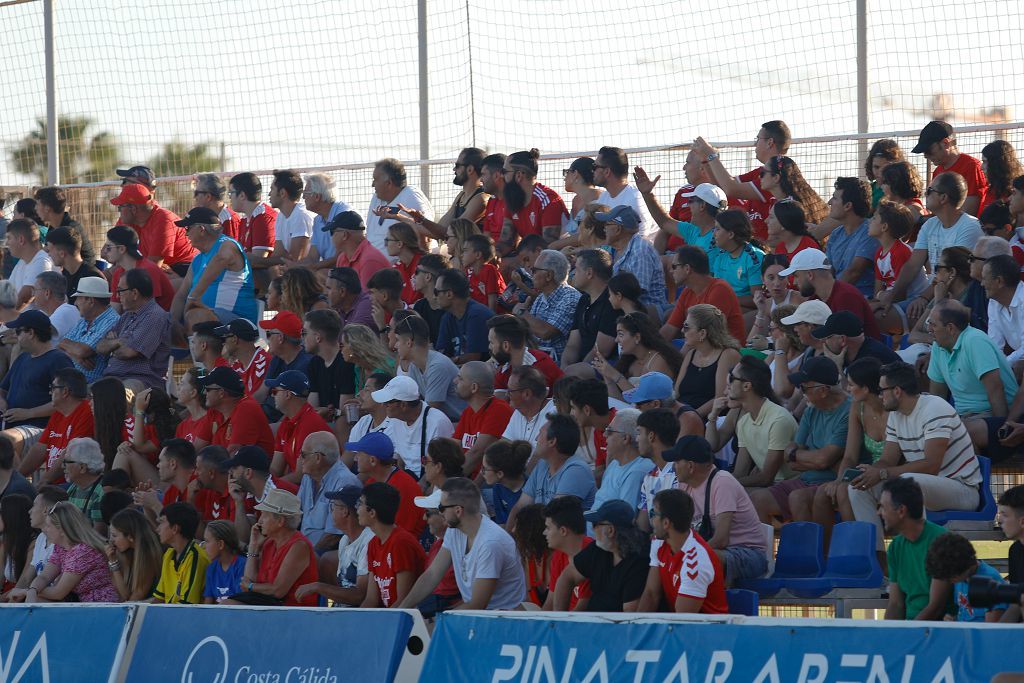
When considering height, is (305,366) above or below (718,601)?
above

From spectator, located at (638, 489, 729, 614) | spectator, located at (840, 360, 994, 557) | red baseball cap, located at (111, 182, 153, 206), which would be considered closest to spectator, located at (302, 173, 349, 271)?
red baseball cap, located at (111, 182, 153, 206)

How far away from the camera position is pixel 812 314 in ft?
32.7

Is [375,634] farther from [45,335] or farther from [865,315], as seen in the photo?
[45,335]

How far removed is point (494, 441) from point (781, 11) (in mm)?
6140

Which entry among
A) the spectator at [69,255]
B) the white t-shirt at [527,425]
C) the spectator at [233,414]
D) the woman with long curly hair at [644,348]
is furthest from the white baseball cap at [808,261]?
the spectator at [69,255]

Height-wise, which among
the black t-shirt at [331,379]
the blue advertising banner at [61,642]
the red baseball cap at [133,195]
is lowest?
the blue advertising banner at [61,642]

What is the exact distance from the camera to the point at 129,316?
12.9 meters

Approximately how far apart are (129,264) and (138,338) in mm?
1217

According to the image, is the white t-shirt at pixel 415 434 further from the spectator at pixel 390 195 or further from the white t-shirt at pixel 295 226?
the white t-shirt at pixel 295 226

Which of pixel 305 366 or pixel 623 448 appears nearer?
pixel 623 448

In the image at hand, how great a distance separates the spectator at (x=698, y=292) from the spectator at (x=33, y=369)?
4.91 meters

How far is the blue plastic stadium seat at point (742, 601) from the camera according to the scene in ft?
26.0

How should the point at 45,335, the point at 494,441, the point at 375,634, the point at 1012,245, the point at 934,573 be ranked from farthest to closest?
the point at 45,335 → the point at 1012,245 → the point at 494,441 → the point at 375,634 → the point at 934,573

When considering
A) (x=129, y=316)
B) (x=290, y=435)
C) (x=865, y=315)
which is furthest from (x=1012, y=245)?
(x=129, y=316)
